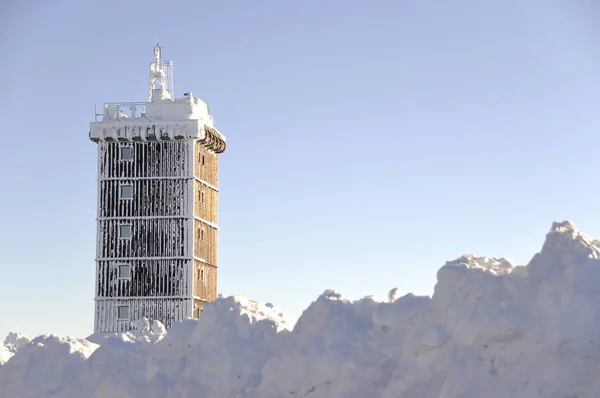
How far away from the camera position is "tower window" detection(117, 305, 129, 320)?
35.5 meters

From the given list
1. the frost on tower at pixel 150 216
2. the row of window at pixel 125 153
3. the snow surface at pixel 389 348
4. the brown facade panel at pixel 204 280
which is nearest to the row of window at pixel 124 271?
the frost on tower at pixel 150 216

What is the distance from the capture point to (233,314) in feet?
49.6

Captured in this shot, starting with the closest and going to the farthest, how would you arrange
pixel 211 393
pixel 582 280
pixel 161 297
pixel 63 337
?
pixel 582 280 < pixel 211 393 < pixel 63 337 < pixel 161 297

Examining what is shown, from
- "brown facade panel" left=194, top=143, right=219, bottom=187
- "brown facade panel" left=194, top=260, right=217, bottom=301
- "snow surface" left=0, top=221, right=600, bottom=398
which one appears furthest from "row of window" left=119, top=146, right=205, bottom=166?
"snow surface" left=0, top=221, right=600, bottom=398

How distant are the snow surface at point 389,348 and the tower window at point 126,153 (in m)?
19.6

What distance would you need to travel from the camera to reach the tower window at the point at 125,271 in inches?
→ 1404

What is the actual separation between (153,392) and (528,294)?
235 inches

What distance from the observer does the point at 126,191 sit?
118 ft

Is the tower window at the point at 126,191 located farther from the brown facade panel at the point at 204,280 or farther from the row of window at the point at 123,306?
the brown facade panel at the point at 204,280

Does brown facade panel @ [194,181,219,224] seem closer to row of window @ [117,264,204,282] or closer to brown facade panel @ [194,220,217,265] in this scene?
brown facade panel @ [194,220,217,265]

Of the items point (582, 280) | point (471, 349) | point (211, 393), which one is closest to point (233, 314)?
point (211, 393)

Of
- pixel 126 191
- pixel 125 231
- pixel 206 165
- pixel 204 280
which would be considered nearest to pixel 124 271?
pixel 125 231

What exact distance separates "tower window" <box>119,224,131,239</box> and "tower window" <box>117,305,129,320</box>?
2515mm

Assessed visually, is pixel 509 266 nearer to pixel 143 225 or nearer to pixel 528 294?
pixel 528 294
